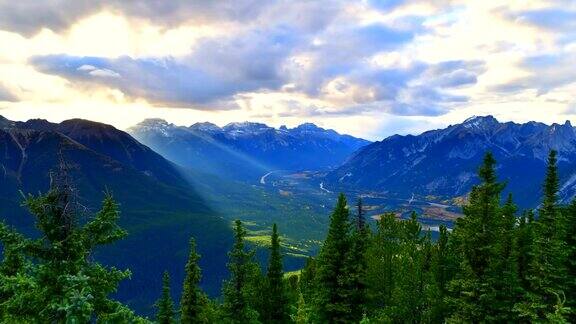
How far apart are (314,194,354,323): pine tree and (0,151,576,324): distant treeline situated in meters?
0.09

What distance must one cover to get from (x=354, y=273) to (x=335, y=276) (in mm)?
1708

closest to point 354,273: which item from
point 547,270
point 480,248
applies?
point 480,248

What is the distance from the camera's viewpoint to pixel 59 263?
16766 mm

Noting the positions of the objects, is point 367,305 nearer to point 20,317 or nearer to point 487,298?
point 487,298

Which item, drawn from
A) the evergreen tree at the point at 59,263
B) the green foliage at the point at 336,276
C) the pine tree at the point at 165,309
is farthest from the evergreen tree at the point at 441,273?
the evergreen tree at the point at 59,263

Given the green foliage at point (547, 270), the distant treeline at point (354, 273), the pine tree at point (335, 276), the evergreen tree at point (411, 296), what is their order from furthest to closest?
the evergreen tree at point (411, 296)
the pine tree at point (335, 276)
the green foliage at point (547, 270)
the distant treeline at point (354, 273)

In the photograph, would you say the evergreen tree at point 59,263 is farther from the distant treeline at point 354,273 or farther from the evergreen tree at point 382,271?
the evergreen tree at point 382,271

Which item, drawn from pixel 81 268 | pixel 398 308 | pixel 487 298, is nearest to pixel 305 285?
pixel 398 308

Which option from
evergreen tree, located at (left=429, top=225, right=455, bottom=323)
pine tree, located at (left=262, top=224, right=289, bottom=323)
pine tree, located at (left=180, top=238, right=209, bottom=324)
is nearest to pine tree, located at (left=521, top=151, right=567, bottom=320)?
evergreen tree, located at (left=429, top=225, right=455, bottom=323)

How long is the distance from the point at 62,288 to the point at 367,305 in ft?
99.7

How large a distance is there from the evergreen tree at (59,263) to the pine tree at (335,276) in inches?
982

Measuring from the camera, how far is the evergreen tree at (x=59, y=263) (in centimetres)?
1577

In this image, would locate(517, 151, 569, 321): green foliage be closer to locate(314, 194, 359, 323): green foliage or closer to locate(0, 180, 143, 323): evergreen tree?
locate(314, 194, 359, 323): green foliage

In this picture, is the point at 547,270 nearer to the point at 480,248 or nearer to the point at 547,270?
the point at 547,270
